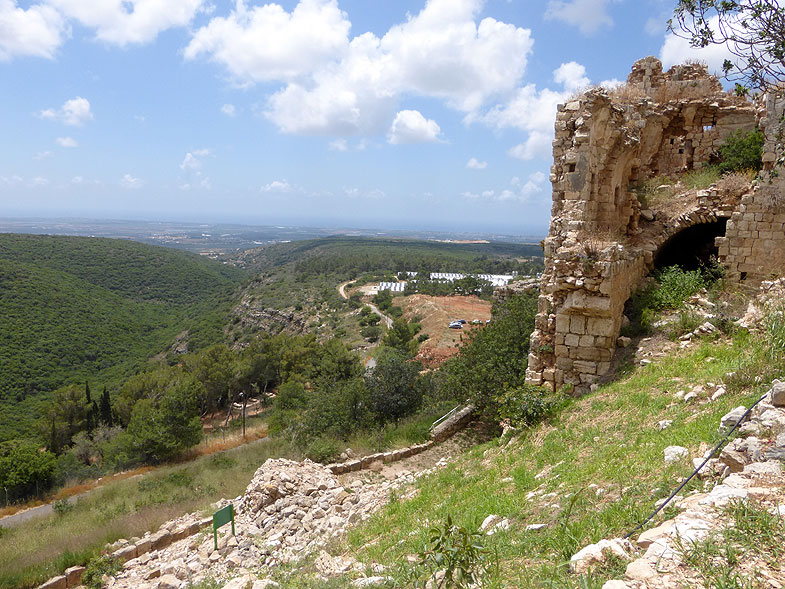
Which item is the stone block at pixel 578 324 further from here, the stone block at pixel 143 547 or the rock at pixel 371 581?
the stone block at pixel 143 547

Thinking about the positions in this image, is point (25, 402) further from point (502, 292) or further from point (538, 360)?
point (538, 360)

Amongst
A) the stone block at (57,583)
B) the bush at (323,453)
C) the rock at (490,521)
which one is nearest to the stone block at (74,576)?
the stone block at (57,583)

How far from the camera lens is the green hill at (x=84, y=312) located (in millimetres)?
44438

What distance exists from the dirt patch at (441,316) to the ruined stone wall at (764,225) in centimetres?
1665

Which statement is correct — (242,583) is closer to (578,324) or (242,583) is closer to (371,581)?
(371,581)

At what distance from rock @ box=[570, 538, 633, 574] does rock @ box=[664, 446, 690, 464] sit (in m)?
1.48

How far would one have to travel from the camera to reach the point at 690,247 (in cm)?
1271

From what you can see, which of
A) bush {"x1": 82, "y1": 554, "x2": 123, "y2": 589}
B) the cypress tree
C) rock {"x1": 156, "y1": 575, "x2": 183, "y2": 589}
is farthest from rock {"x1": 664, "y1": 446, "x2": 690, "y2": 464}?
the cypress tree

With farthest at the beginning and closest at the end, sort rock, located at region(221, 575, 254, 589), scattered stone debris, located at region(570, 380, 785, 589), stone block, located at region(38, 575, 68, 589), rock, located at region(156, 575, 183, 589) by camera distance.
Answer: stone block, located at region(38, 575, 68, 589), rock, located at region(156, 575, 183, 589), rock, located at region(221, 575, 254, 589), scattered stone debris, located at region(570, 380, 785, 589)

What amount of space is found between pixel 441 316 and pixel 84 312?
48.5m

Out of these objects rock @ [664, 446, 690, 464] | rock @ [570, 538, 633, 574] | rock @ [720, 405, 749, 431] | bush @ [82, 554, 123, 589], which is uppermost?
rock @ [720, 405, 749, 431]

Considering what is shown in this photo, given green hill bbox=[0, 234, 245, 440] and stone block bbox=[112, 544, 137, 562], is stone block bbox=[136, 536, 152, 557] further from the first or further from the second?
green hill bbox=[0, 234, 245, 440]

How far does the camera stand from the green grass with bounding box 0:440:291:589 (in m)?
8.95

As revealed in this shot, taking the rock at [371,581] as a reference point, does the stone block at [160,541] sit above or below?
below
